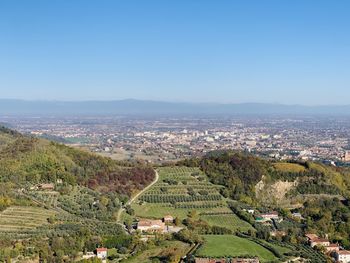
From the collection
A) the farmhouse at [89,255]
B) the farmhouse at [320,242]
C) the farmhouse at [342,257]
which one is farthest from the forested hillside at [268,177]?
the farmhouse at [89,255]

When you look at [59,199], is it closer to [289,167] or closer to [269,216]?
[269,216]

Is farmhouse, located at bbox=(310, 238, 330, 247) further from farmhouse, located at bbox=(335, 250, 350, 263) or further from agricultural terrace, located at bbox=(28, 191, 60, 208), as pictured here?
agricultural terrace, located at bbox=(28, 191, 60, 208)

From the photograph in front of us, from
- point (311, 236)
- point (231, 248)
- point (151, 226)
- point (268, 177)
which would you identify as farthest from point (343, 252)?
point (268, 177)

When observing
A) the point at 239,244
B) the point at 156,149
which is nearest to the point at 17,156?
the point at 239,244

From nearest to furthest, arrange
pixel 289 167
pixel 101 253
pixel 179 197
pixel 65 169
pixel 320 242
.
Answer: pixel 101 253 < pixel 320 242 < pixel 179 197 < pixel 65 169 < pixel 289 167

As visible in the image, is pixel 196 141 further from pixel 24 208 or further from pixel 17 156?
pixel 24 208

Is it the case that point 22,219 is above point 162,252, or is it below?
above

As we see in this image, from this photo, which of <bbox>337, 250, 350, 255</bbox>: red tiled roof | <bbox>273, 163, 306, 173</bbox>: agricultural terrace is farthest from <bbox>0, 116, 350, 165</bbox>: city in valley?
<bbox>337, 250, 350, 255</bbox>: red tiled roof
